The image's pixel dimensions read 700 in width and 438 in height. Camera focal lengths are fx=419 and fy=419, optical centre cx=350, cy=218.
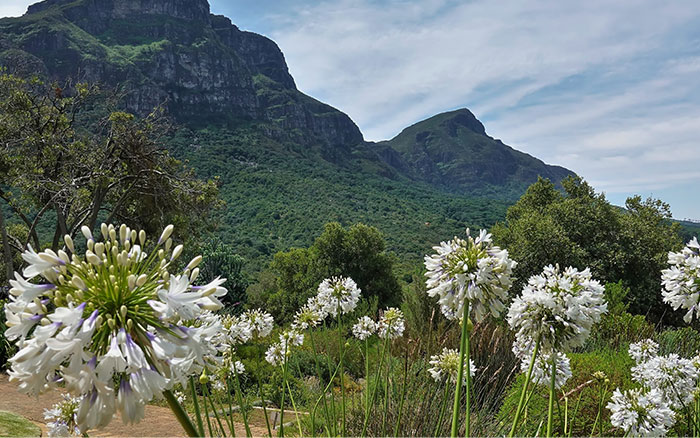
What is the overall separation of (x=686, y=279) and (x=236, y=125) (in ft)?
328

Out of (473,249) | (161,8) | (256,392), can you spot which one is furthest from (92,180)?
(161,8)

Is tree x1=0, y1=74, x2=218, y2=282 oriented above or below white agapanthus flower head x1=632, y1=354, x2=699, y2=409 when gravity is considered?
above

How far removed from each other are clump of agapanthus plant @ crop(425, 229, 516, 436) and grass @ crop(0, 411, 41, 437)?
6.21 meters

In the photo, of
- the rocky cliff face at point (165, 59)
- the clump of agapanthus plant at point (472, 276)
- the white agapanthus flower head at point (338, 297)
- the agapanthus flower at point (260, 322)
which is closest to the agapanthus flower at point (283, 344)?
the agapanthus flower at point (260, 322)

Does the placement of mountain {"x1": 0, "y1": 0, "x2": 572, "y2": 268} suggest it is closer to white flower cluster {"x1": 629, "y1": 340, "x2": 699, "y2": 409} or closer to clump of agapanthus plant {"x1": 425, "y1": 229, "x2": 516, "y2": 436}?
clump of agapanthus plant {"x1": 425, "y1": 229, "x2": 516, "y2": 436}

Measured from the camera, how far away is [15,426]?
5.71 metres

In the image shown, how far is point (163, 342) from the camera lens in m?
1.32

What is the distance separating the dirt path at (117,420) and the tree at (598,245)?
12.7m

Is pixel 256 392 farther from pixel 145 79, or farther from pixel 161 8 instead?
pixel 161 8

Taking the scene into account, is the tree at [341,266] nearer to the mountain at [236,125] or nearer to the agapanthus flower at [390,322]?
the mountain at [236,125]

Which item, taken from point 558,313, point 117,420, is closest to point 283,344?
point 558,313

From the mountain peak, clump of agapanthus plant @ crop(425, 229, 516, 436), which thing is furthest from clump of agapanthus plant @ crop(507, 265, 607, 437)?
the mountain peak

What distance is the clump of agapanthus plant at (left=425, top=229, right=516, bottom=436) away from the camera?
6.73 feet

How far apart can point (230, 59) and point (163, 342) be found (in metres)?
136
